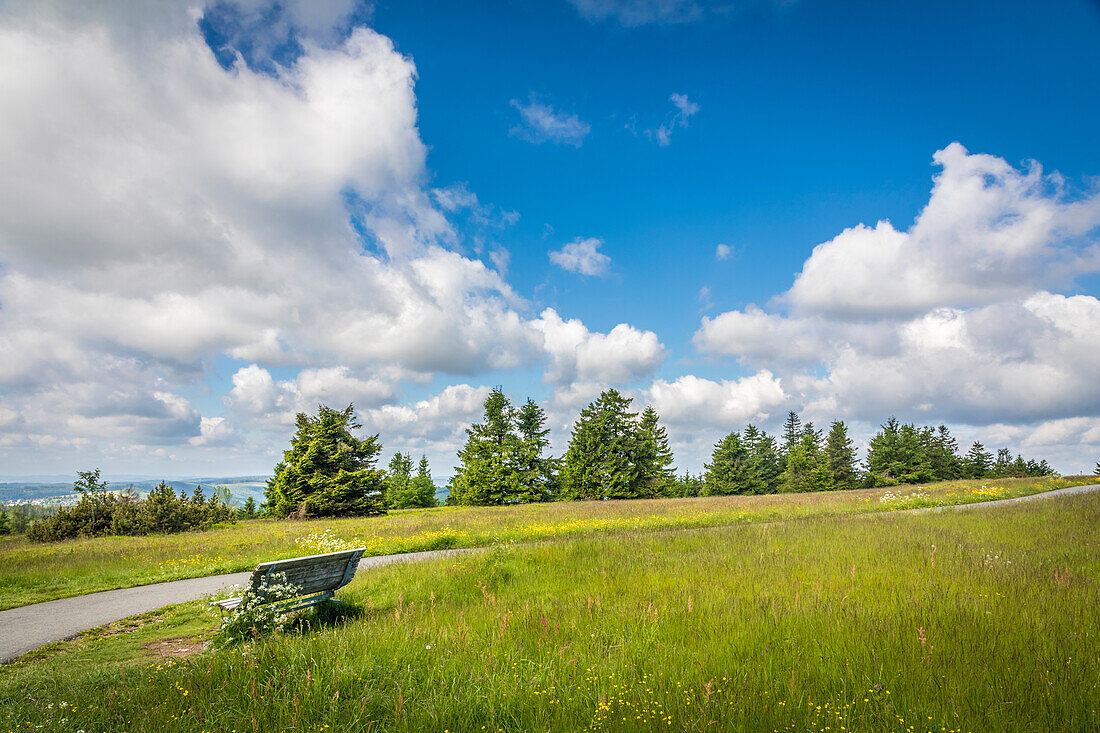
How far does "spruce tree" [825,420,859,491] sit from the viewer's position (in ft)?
218

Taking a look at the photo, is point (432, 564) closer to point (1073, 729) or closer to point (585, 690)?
point (585, 690)

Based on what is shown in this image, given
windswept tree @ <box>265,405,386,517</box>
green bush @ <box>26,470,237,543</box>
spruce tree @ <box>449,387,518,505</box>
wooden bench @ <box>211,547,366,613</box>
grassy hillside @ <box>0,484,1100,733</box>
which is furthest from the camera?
spruce tree @ <box>449,387,518,505</box>

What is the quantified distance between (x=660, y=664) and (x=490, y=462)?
1958 inches

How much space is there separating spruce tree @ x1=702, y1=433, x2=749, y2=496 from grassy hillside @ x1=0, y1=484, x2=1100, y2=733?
63.6m

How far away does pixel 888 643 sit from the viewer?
441 centimetres

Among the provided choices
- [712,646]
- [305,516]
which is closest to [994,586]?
[712,646]

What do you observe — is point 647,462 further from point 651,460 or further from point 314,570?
point 314,570

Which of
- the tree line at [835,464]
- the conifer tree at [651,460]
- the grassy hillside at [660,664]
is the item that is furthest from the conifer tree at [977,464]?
the grassy hillside at [660,664]

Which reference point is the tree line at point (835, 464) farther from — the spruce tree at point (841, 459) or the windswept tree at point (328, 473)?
the windswept tree at point (328, 473)

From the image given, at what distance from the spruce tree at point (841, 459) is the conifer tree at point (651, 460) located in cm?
2538

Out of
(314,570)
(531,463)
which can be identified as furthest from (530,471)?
(314,570)

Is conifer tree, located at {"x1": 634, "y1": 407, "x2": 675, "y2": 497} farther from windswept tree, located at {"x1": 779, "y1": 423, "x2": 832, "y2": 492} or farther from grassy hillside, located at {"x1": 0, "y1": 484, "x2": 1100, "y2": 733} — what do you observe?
grassy hillside, located at {"x1": 0, "y1": 484, "x2": 1100, "y2": 733}

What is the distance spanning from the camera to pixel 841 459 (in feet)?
222

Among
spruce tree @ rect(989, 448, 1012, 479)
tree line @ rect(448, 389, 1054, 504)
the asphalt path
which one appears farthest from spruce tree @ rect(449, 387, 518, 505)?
spruce tree @ rect(989, 448, 1012, 479)
